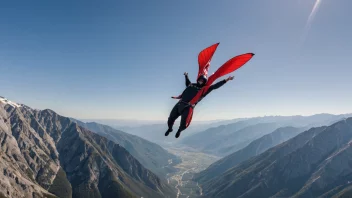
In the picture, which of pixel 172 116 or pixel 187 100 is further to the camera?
pixel 172 116

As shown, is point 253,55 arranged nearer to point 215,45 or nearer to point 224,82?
point 215,45

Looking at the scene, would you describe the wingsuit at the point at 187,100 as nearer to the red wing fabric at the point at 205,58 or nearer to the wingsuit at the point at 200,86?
the wingsuit at the point at 200,86

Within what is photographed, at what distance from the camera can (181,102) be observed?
16266 mm

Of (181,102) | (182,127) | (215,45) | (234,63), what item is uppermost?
(215,45)

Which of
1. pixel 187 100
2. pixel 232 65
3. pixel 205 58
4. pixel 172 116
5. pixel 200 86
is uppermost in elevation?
pixel 205 58

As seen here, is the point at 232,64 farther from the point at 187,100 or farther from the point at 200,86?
the point at 187,100

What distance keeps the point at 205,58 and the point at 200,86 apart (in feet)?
5.66

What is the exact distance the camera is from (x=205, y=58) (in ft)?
49.2

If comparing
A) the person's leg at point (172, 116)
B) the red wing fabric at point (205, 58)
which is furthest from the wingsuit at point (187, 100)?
the red wing fabric at point (205, 58)

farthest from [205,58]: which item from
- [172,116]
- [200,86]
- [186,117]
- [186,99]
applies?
[172,116]

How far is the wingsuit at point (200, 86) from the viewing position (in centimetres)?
1381

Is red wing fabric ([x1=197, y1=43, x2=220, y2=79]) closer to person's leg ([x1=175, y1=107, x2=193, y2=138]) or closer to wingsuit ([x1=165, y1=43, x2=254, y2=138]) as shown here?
wingsuit ([x1=165, y1=43, x2=254, y2=138])

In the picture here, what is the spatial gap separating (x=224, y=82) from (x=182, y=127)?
3766 millimetres

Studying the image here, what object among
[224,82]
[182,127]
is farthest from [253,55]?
[182,127]
